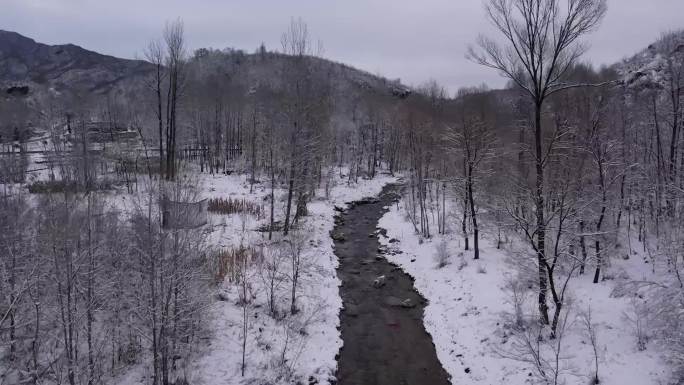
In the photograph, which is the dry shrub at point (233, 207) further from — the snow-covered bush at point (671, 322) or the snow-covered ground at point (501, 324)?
the snow-covered bush at point (671, 322)

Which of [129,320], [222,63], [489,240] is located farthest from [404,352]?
[222,63]

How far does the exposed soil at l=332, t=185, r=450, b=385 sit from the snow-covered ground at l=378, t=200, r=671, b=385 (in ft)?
1.72

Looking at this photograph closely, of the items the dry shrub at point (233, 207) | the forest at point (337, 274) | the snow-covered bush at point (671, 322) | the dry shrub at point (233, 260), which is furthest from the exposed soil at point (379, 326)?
the dry shrub at point (233, 207)

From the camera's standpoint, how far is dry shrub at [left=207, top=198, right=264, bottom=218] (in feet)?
85.3

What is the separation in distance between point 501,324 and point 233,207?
60.9 feet

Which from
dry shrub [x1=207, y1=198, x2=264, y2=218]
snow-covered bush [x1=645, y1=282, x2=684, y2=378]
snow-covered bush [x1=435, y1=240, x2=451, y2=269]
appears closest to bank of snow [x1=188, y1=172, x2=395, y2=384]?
snow-covered bush [x1=435, y1=240, x2=451, y2=269]

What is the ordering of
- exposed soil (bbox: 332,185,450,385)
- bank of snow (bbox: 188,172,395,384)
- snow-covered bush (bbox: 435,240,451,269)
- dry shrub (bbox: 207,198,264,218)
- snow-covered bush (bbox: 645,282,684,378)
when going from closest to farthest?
1. snow-covered bush (bbox: 645,282,684,378)
2. bank of snow (bbox: 188,172,395,384)
3. exposed soil (bbox: 332,185,450,385)
4. snow-covered bush (bbox: 435,240,451,269)
5. dry shrub (bbox: 207,198,264,218)

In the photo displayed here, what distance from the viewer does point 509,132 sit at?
3225 centimetres

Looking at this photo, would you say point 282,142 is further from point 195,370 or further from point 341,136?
point 341,136

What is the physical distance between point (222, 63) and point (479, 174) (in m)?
109

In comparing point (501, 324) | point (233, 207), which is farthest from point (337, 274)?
point (233, 207)

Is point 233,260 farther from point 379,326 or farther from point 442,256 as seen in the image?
point 442,256

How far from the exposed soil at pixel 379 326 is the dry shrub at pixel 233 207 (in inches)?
239

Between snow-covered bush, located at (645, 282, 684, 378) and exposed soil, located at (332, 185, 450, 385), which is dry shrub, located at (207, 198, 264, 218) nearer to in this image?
exposed soil, located at (332, 185, 450, 385)
